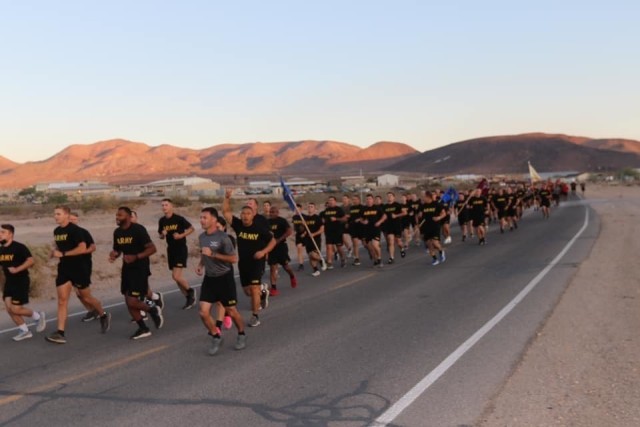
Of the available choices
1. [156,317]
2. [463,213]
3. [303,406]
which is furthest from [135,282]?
[463,213]

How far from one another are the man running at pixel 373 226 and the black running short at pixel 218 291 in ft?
27.4

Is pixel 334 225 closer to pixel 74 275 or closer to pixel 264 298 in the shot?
pixel 264 298

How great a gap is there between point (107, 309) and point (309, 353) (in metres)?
5.14

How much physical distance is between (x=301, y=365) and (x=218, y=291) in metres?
1.43

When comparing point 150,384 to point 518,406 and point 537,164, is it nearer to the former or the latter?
point 518,406

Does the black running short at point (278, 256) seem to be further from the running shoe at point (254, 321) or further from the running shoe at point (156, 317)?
the running shoe at point (156, 317)

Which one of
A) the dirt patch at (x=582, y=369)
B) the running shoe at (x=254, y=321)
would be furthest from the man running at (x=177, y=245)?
the dirt patch at (x=582, y=369)

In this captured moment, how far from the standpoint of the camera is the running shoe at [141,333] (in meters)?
8.45

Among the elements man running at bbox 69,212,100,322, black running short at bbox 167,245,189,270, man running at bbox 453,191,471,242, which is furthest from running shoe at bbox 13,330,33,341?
man running at bbox 453,191,471,242

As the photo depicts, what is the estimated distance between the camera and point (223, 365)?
6.93m

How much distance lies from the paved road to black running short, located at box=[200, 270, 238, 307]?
1.94 feet

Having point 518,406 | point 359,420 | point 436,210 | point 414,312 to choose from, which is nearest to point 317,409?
point 359,420

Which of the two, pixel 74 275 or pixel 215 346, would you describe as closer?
pixel 215 346

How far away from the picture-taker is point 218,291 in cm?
763
